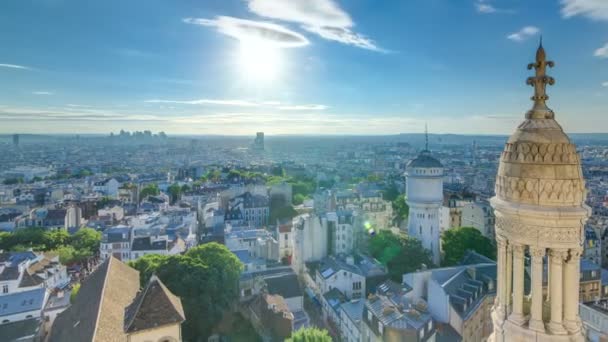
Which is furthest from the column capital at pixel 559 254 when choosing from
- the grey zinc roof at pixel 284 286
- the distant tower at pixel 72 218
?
the distant tower at pixel 72 218

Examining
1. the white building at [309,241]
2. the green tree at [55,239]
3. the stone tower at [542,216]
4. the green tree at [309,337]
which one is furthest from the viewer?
the green tree at [55,239]

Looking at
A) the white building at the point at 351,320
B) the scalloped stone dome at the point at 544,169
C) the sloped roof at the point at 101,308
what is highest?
the scalloped stone dome at the point at 544,169

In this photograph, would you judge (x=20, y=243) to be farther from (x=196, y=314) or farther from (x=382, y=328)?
(x=382, y=328)

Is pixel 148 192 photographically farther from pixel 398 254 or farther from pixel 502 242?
pixel 502 242

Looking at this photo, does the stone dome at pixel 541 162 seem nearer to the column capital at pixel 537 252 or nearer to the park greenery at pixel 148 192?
the column capital at pixel 537 252

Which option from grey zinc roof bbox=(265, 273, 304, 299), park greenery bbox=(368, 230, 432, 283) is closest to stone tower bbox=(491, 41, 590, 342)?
grey zinc roof bbox=(265, 273, 304, 299)

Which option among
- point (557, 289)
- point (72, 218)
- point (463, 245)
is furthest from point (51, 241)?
point (557, 289)

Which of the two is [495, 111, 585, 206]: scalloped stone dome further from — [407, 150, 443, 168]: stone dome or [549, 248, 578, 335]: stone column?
[407, 150, 443, 168]: stone dome
